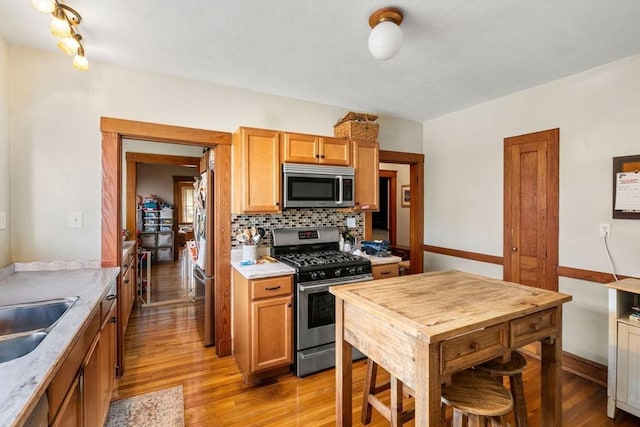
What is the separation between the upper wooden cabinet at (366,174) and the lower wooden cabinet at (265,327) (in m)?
1.24

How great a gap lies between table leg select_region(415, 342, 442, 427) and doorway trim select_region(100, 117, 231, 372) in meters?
2.11

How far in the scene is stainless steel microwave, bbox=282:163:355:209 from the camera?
2777 millimetres

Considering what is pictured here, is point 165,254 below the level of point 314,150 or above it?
below

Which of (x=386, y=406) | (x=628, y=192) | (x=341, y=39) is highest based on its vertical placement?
(x=341, y=39)

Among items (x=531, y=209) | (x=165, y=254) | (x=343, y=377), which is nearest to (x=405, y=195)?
(x=531, y=209)

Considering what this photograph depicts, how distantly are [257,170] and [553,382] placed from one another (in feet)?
8.03

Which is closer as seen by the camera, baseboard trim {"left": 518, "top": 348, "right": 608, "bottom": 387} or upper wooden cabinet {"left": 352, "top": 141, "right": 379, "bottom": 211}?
baseboard trim {"left": 518, "top": 348, "right": 608, "bottom": 387}

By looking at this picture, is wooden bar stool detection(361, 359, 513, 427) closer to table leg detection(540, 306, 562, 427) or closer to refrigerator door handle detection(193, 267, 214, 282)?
table leg detection(540, 306, 562, 427)

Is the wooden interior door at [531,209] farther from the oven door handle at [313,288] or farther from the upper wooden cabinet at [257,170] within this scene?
the upper wooden cabinet at [257,170]

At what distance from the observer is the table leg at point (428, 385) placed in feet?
3.75

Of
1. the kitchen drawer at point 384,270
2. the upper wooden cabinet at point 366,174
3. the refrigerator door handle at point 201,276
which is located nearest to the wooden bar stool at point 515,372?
the kitchen drawer at point 384,270

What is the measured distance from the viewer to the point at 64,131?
229 cm

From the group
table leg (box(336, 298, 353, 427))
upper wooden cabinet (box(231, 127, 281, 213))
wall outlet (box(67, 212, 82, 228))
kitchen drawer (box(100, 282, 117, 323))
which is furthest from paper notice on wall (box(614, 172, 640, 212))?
wall outlet (box(67, 212, 82, 228))

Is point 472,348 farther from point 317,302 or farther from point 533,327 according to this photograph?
point 317,302
